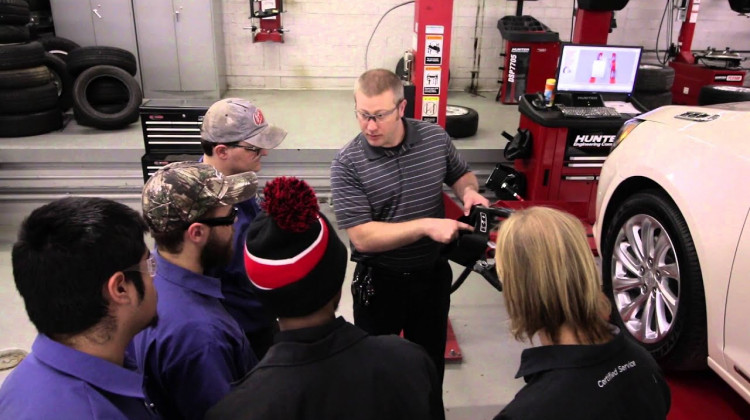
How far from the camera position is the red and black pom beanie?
114 centimetres

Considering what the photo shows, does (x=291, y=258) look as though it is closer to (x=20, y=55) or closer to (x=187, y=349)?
(x=187, y=349)

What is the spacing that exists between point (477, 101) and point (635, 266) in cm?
524

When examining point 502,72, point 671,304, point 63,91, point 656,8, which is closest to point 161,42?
point 63,91

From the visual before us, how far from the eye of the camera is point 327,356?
3.63 feet

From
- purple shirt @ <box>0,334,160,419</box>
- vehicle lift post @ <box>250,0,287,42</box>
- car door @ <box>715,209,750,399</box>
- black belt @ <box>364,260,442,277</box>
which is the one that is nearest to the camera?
purple shirt @ <box>0,334,160,419</box>

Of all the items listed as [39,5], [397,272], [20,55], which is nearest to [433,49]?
[397,272]

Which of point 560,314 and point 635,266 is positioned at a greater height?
point 560,314

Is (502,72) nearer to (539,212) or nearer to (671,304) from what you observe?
(671,304)

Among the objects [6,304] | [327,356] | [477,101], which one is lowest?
[6,304]

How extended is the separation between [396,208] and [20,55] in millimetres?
4562

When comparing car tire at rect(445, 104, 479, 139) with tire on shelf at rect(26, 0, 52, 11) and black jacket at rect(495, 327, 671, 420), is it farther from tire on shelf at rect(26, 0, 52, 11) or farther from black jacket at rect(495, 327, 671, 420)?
tire on shelf at rect(26, 0, 52, 11)

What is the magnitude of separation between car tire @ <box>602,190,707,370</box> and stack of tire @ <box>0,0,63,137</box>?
516cm

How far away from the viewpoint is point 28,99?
5.30 m

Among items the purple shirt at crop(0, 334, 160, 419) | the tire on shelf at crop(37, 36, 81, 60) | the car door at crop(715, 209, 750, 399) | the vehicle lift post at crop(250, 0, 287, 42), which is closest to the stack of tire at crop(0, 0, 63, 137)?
the tire on shelf at crop(37, 36, 81, 60)
